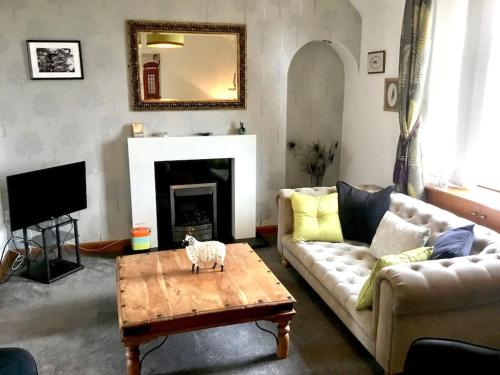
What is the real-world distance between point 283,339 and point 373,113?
8.81ft

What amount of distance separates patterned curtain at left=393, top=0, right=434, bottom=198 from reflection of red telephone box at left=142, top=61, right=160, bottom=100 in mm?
2202

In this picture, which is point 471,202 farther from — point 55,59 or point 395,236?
point 55,59

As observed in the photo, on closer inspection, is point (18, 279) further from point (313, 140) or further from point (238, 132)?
point (313, 140)

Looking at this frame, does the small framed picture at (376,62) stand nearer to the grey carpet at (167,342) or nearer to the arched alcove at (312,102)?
the arched alcove at (312,102)

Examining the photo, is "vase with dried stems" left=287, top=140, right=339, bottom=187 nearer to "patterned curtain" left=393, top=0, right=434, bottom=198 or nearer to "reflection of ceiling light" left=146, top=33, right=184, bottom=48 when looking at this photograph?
"patterned curtain" left=393, top=0, right=434, bottom=198

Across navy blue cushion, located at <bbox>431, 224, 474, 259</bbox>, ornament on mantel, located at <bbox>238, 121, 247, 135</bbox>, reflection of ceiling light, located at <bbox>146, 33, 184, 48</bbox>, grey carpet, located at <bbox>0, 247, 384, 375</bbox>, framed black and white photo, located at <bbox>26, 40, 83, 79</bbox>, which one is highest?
reflection of ceiling light, located at <bbox>146, 33, 184, 48</bbox>

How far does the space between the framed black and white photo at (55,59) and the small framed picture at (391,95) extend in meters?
2.83

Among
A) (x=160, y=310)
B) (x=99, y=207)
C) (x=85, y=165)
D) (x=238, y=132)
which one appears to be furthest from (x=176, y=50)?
(x=160, y=310)

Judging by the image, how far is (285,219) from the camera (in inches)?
153

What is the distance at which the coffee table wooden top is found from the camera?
8.00 ft

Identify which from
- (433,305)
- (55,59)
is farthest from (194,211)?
(433,305)

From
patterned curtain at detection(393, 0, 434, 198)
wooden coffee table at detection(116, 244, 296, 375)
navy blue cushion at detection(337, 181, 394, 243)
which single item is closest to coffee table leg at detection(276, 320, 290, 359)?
wooden coffee table at detection(116, 244, 296, 375)

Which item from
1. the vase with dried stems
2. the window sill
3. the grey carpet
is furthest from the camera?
the vase with dried stems

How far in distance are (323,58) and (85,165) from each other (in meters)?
2.74
